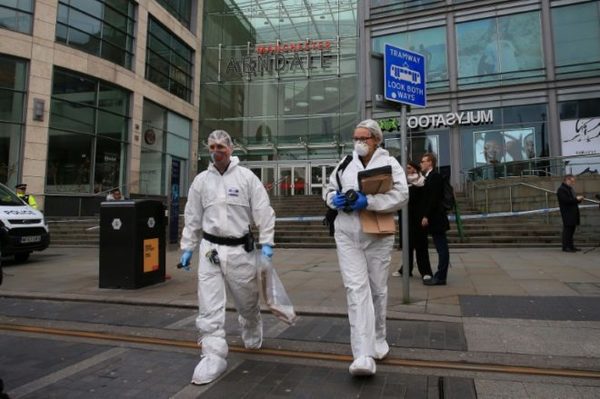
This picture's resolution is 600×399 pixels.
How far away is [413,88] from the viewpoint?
6367mm

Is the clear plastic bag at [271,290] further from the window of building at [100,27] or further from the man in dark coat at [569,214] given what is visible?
the window of building at [100,27]

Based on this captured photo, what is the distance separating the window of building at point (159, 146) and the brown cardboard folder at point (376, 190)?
21893mm

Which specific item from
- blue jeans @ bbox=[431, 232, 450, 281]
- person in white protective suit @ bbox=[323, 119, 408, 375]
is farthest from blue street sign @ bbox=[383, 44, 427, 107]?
person in white protective suit @ bbox=[323, 119, 408, 375]

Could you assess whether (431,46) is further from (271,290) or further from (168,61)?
(271,290)

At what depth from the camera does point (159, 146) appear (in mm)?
26922

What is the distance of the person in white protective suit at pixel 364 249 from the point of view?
140 inches

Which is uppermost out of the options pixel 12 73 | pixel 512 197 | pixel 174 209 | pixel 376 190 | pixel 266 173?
pixel 12 73

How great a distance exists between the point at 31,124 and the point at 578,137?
23267mm

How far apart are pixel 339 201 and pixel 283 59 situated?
27830mm

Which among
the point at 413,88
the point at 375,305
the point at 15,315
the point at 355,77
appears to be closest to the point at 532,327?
the point at 375,305

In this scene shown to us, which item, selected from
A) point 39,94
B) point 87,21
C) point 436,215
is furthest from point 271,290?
point 87,21

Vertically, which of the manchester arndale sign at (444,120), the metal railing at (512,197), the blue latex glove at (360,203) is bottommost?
the blue latex glove at (360,203)

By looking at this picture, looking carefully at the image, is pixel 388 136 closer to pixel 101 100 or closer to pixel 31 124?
pixel 101 100

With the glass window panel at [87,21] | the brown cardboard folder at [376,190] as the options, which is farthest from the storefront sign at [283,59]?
the brown cardboard folder at [376,190]
